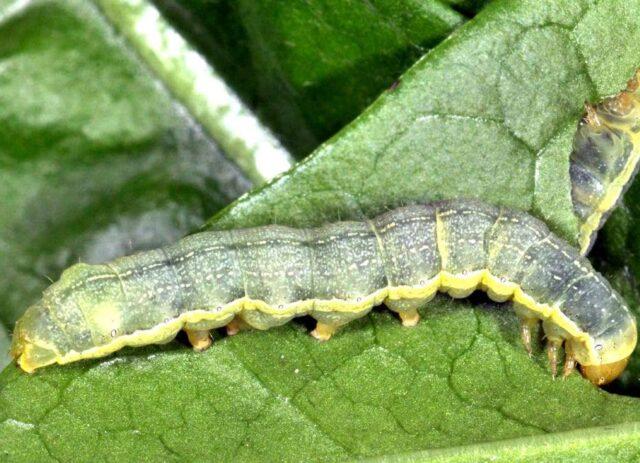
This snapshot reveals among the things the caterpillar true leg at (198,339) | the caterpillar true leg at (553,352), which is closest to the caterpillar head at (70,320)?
the caterpillar true leg at (198,339)

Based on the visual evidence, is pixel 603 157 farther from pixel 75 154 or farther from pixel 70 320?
pixel 75 154

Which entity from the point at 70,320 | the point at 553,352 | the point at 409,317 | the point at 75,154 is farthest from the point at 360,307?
the point at 75,154

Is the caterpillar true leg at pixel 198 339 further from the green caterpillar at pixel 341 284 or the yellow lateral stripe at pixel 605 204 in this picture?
the yellow lateral stripe at pixel 605 204

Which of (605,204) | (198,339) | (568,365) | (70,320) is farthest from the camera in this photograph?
(605,204)

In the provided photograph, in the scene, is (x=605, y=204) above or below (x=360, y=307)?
above

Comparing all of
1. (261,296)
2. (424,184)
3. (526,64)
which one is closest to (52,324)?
(261,296)

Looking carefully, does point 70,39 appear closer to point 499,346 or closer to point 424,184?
point 424,184
